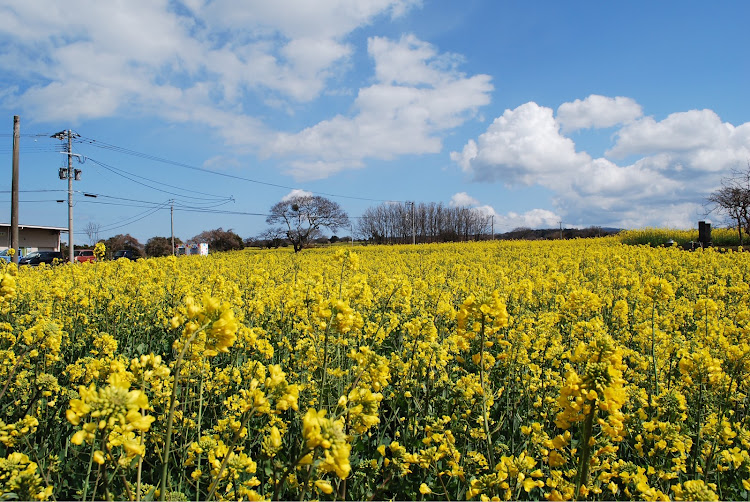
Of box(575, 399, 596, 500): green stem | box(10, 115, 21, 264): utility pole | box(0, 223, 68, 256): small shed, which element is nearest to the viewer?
box(575, 399, 596, 500): green stem

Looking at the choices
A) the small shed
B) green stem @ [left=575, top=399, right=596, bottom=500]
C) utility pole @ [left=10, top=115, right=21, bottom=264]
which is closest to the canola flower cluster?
green stem @ [left=575, top=399, right=596, bottom=500]

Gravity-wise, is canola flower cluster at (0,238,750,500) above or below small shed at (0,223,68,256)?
below

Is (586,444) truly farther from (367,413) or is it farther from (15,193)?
(15,193)

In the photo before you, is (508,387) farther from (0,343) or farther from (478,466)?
(0,343)

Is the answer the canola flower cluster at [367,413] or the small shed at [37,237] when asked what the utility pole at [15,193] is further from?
the small shed at [37,237]

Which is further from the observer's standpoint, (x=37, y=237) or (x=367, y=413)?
(x=37, y=237)

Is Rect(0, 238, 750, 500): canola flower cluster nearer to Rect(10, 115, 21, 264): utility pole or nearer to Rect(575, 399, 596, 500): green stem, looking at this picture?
Rect(575, 399, 596, 500): green stem

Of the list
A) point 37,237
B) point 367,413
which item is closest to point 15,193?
point 367,413

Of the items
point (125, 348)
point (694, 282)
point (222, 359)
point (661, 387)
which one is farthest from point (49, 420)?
point (694, 282)

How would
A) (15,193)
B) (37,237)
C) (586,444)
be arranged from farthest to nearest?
(37,237)
(15,193)
(586,444)

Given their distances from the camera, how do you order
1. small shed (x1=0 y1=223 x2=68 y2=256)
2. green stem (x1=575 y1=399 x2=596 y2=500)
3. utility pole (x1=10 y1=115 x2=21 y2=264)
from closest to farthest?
green stem (x1=575 y1=399 x2=596 y2=500) < utility pole (x1=10 y1=115 x2=21 y2=264) < small shed (x1=0 y1=223 x2=68 y2=256)

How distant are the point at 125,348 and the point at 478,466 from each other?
4812mm

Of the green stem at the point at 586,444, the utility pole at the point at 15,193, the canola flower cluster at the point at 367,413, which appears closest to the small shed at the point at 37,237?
the utility pole at the point at 15,193

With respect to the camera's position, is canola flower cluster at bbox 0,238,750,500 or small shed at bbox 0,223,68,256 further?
small shed at bbox 0,223,68,256
